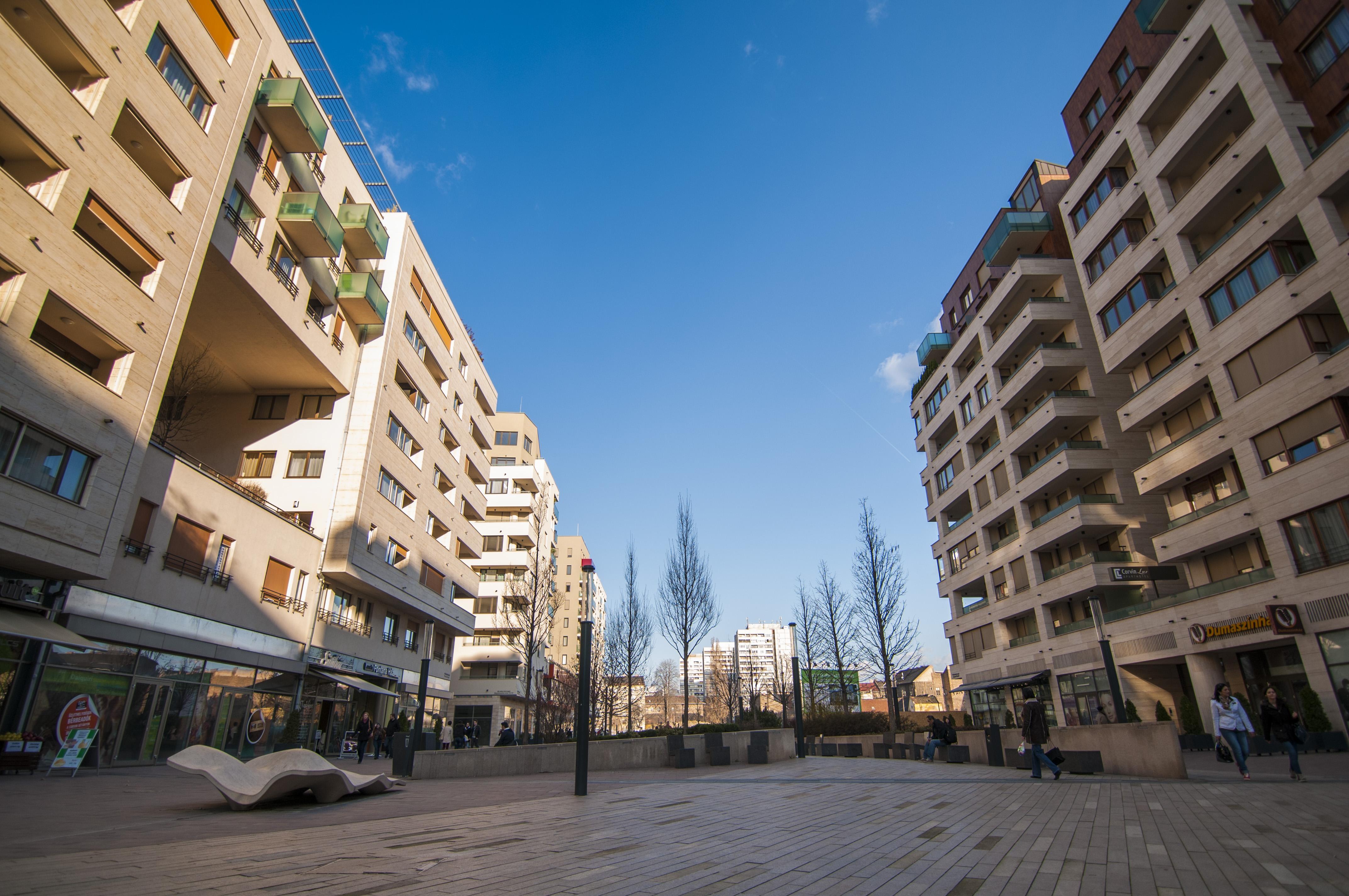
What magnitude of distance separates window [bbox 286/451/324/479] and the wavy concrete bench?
2131cm

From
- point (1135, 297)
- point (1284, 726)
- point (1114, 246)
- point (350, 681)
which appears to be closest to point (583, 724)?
point (1284, 726)

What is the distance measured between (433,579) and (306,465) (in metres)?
11.2

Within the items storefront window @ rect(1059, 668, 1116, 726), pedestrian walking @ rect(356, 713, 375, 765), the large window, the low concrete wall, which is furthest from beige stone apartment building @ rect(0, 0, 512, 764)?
the large window

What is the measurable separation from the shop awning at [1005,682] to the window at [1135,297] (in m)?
17.7

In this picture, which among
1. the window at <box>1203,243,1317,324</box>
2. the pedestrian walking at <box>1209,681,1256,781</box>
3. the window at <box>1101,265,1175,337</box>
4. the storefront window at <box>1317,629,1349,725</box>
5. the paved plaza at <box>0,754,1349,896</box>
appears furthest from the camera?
the window at <box>1101,265,1175,337</box>

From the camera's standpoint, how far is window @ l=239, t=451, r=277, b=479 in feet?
95.1

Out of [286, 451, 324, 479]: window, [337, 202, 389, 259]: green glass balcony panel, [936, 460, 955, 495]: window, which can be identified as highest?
[337, 202, 389, 259]: green glass balcony panel

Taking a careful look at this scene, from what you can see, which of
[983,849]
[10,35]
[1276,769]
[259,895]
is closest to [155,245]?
[10,35]

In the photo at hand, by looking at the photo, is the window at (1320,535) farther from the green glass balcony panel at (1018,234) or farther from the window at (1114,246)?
the green glass balcony panel at (1018,234)

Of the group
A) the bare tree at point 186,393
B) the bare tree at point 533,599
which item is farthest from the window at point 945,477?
the bare tree at point 186,393

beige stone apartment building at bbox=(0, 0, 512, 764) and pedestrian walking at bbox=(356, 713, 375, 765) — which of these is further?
pedestrian walking at bbox=(356, 713, 375, 765)

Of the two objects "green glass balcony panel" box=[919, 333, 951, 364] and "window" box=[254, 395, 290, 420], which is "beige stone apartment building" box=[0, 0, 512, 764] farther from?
"green glass balcony panel" box=[919, 333, 951, 364]

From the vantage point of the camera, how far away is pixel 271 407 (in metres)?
30.2

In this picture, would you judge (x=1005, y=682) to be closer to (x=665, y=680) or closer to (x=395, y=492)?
(x=395, y=492)
